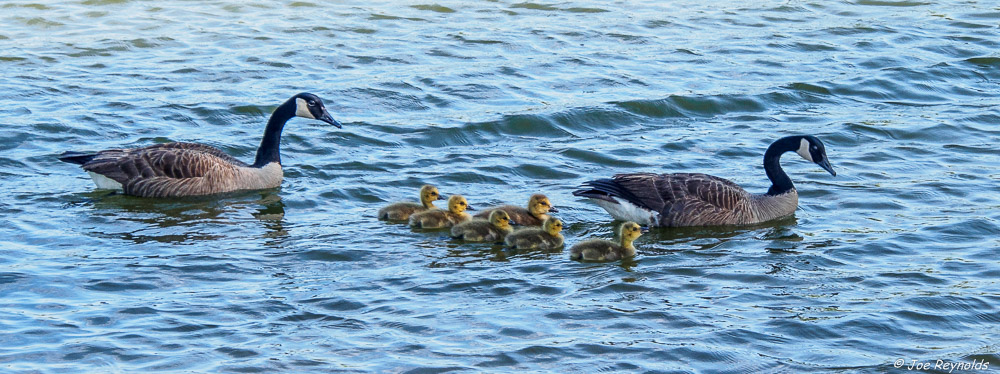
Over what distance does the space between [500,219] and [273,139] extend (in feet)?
12.0

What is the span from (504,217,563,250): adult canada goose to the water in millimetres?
248

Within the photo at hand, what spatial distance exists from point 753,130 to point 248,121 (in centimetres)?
641

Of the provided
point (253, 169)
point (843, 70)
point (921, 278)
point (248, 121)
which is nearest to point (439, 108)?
point (248, 121)

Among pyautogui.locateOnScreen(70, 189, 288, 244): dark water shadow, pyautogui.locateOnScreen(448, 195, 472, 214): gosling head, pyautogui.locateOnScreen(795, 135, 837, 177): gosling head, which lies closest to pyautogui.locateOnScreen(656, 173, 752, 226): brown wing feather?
pyautogui.locateOnScreen(795, 135, 837, 177): gosling head

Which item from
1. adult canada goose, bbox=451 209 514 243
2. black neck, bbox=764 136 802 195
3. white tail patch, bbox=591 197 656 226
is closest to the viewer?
adult canada goose, bbox=451 209 514 243

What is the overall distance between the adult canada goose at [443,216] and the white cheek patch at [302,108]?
277 cm

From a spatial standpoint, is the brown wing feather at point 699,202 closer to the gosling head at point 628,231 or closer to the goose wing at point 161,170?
the gosling head at point 628,231

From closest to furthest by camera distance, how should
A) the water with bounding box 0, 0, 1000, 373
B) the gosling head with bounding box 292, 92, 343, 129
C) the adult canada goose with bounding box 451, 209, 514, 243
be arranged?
the water with bounding box 0, 0, 1000, 373, the adult canada goose with bounding box 451, 209, 514, 243, the gosling head with bounding box 292, 92, 343, 129

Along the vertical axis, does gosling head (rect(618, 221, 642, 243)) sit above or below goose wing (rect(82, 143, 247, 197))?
above

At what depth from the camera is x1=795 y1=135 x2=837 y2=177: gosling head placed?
13.8 metres

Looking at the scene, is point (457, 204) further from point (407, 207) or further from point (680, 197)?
point (680, 197)

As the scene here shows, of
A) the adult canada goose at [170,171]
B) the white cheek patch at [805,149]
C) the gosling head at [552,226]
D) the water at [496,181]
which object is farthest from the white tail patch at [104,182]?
the white cheek patch at [805,149]

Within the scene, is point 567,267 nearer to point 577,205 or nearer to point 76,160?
point 577,205

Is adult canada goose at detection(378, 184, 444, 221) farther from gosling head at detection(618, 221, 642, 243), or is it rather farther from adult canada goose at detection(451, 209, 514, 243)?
gosling head at detection(618, 221, 642, 243)
